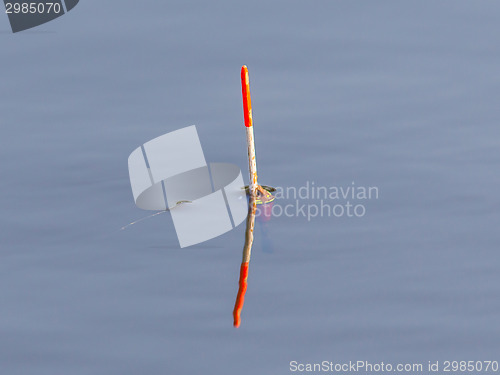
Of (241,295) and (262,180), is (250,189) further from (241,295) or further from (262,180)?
(241,295)

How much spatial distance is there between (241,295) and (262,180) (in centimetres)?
215

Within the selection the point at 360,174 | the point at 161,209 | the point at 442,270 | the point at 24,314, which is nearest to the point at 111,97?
the point at 161,209

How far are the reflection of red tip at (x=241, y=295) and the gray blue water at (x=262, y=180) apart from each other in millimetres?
71

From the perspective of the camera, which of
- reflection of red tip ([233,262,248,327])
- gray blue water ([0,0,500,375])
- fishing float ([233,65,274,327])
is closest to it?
gray blue water ([0,0,500,375])

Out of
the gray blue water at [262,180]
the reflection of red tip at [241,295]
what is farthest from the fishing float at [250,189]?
the gray blue water at [262,180]

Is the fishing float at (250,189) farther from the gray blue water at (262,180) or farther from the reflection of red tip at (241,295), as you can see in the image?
the gray blue water at (262,180)

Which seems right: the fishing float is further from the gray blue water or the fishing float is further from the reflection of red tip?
the gray blue water

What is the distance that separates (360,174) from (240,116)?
6.55 feet

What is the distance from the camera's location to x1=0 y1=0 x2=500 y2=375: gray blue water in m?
7.59

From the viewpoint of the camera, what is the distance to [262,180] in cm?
1004

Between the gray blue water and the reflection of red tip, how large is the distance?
0.23 ft

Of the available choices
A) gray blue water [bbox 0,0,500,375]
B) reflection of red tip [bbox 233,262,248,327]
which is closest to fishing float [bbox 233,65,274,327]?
reflection of red tip [bbox 233,262,248,327]

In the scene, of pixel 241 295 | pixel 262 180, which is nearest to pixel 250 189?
pixel 262 180

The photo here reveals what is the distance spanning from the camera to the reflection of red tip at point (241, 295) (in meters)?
7.84
